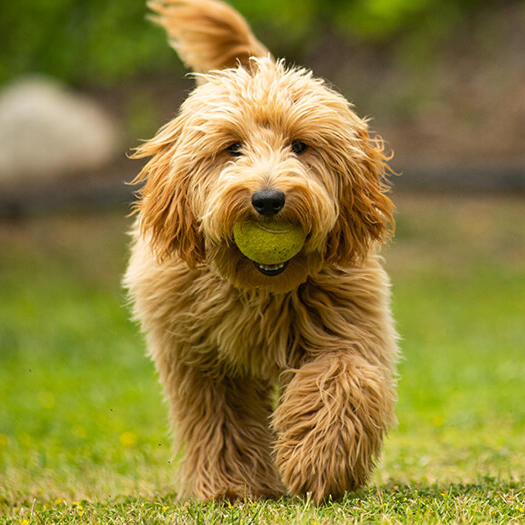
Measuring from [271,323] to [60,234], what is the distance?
456 inches

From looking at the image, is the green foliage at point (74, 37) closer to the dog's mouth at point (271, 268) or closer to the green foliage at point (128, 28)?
the green foliage at point (128, 28)

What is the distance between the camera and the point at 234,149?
4125 millimetres

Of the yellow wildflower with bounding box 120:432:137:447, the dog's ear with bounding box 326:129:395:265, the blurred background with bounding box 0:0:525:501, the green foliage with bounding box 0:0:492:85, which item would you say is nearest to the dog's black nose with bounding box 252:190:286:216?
the dog's ear with bounding box 326:129:395:265

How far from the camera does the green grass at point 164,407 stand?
418 centimetres

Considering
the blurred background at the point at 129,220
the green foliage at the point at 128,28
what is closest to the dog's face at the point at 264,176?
the blurred background at the point at 129,220

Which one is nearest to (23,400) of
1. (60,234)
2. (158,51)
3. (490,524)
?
(490,524)

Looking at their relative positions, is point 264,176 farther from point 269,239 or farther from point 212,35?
point 212,35

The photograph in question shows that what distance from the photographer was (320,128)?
13.5ft

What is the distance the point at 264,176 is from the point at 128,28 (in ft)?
46.6

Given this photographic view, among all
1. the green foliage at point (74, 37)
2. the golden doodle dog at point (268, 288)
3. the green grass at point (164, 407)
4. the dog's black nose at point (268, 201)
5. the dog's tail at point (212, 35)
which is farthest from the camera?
the green foliage at point (74, 37)

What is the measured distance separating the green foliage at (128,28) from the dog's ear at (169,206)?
12.9m

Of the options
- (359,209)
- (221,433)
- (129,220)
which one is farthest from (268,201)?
(129,220)

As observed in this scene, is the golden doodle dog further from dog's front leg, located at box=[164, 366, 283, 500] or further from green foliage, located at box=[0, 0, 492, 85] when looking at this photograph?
green foliage, located at box=[0, 0, 492, 85]

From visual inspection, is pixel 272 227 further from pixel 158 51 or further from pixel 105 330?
pixel 158 51
